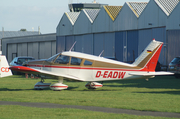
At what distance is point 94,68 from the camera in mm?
18234

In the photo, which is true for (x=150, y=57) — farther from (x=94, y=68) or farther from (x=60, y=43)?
(x=60, y=43)

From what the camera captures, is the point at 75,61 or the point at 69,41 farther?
the point at 69,41

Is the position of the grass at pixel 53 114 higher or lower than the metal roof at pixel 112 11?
lower

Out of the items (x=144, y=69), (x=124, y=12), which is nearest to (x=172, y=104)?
(x=144, y=69)

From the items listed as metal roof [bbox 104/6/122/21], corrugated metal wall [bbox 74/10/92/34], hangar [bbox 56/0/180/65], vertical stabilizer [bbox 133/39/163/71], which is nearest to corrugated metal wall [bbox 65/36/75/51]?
hangar [bbox 56/0/180/65]

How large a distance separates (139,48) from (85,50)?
1274 cm

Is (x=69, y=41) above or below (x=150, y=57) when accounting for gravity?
above

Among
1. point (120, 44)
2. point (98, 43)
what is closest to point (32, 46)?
point (98, 43)

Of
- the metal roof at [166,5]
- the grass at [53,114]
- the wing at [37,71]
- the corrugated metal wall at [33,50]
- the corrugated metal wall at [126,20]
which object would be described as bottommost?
the grass at [53,114]

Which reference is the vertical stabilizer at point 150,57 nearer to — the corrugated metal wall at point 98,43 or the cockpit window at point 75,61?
the cockpit window at point 75,61

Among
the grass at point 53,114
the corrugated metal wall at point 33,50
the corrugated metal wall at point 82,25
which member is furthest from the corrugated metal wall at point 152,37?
the corrugated metal wall at point 33,50

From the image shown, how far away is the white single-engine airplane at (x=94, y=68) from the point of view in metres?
17.9

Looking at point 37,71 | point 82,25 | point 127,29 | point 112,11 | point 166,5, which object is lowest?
point 37,71

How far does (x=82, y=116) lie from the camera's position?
33.3 ft
